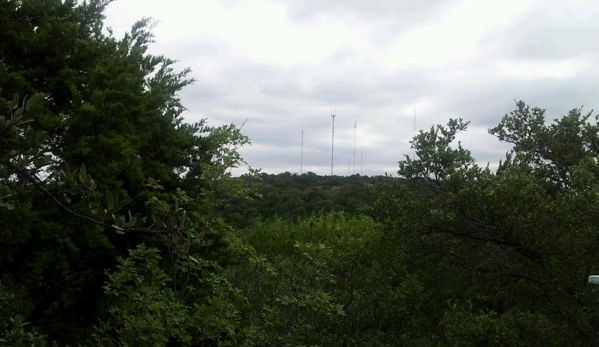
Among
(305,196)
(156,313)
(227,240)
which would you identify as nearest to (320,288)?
(227,240)

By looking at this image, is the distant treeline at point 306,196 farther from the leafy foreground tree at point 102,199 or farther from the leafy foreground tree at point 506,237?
the leafy foreground tree at point 102,199

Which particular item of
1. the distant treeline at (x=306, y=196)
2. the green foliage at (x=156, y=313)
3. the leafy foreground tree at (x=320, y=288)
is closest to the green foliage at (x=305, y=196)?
the distant treeline at (x=306, y=196)

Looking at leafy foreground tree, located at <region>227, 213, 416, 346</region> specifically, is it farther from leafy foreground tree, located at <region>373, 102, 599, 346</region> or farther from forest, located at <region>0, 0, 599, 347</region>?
leafy foreground tree, located at <region>373, 102, 599, 346</region>

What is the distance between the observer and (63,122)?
23.3 ft

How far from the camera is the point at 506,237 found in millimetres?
8102

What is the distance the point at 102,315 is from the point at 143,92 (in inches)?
136

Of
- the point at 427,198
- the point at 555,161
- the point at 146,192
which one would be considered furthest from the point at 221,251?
the point at 555,161

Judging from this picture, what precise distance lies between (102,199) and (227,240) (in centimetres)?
159

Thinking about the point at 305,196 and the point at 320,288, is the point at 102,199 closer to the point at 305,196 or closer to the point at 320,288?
the point at 320,288

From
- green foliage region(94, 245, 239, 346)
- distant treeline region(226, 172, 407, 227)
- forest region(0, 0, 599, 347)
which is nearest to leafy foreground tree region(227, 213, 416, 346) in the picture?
forest region(0, 0, 599, 347)

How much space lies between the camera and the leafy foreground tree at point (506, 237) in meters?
7.34

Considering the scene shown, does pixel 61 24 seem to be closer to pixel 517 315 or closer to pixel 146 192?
pixel 146 192

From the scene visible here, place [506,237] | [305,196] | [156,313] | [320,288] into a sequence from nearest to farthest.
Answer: [156,313]
[320,288]
[506,237]
[305,196]

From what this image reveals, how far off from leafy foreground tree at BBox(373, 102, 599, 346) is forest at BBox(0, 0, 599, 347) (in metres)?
0.03
